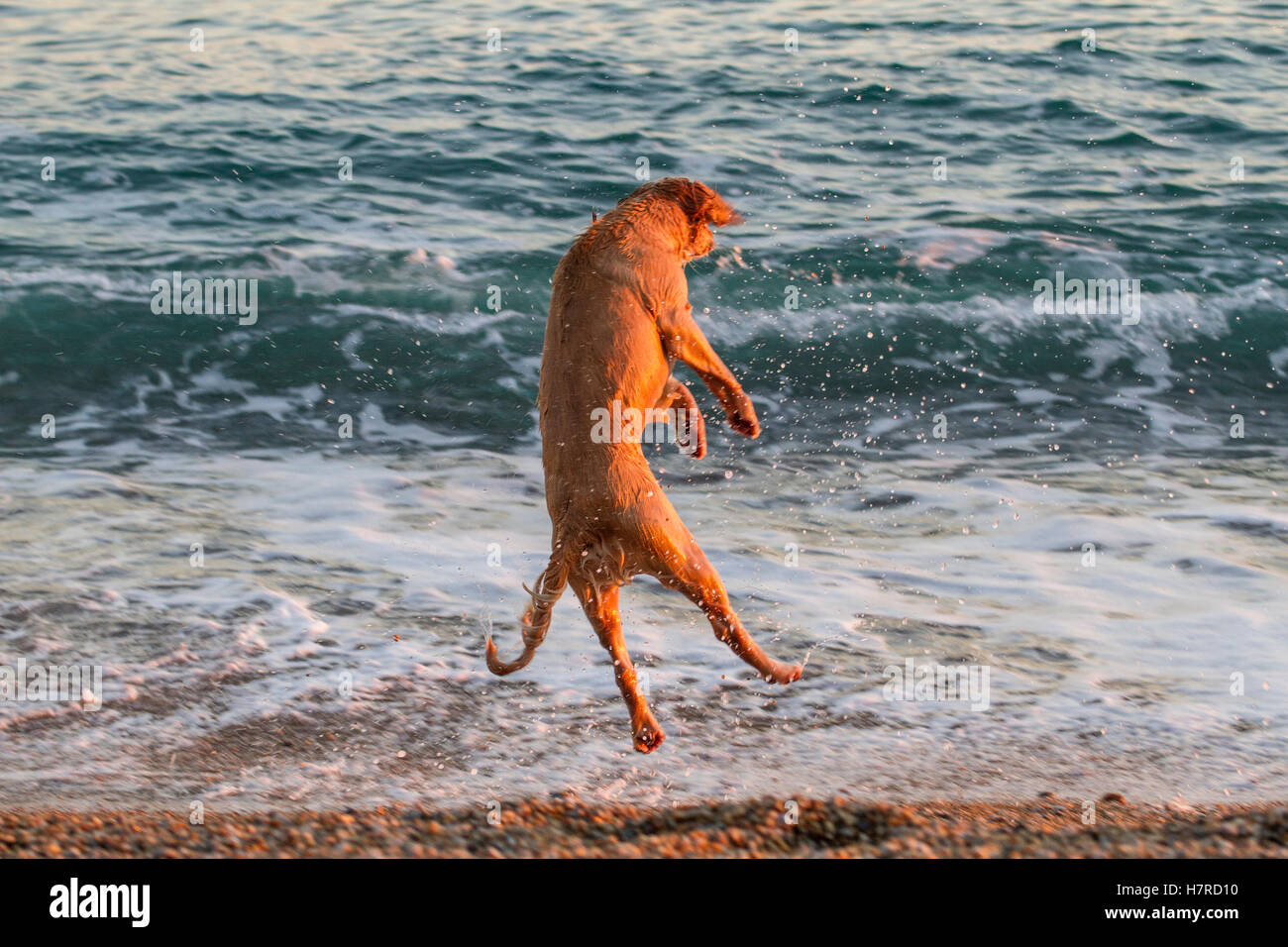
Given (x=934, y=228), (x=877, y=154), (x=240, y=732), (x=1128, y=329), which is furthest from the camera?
(x=877, y=154)

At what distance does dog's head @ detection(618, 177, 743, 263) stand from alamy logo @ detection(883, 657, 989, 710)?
2365mm

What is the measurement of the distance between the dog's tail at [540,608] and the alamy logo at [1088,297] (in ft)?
32.9

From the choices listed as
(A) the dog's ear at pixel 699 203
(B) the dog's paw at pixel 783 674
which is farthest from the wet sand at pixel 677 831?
(A) the dog's ear at pixel 699 203

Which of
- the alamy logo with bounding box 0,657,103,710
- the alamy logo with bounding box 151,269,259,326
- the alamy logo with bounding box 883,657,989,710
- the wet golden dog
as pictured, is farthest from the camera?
the alamy logo with bounding box 151,269,259,326

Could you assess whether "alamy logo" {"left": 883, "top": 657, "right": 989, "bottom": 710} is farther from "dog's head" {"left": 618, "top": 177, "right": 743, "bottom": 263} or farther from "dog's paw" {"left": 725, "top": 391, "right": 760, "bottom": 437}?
"dog's head" {"left": 618, "top": 177, "right": 743, "bottom": 263}

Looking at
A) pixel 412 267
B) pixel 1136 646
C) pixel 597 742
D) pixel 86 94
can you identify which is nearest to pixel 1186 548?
pixel 1136 646

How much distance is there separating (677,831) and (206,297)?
11.2 m

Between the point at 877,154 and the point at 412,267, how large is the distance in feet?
21.6

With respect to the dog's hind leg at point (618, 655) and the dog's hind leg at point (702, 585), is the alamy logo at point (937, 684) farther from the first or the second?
the dog's hind leg at point (618, 655)

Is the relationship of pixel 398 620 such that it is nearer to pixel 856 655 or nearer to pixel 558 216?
pixel 856 655

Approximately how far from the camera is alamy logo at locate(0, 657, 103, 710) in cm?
640

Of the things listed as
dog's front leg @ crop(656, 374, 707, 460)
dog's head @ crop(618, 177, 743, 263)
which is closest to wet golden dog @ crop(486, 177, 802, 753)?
dog's front leg @ crop(656, 374, 707, 460)

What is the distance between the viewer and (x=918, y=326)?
1435 centimetres

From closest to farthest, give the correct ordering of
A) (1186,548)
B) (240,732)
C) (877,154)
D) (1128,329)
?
(240,732), (1186,548), (1128,329), (877,154)
